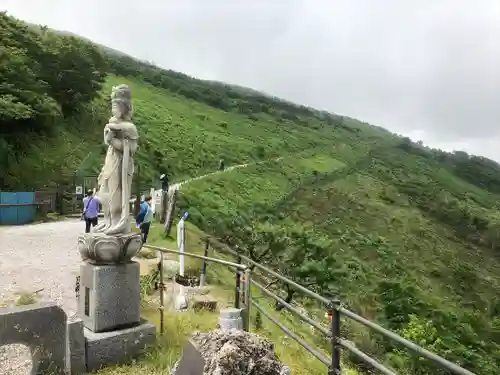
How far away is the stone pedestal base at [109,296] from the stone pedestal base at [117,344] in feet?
0.39

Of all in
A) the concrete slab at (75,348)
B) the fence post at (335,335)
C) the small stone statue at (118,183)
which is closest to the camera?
the fence post at (335,335)

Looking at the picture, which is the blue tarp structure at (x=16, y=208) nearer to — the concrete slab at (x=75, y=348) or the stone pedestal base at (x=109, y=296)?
the stone pedestal base at (x=109, y=296)

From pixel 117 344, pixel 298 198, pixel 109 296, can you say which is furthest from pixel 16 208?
pixel 298 198

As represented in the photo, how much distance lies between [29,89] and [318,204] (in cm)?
2062

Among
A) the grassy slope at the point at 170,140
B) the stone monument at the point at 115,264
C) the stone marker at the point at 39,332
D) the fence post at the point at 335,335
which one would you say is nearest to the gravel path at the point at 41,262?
the stone monument at the point at 115,264

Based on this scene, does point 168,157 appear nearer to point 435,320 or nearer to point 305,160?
point 305,160

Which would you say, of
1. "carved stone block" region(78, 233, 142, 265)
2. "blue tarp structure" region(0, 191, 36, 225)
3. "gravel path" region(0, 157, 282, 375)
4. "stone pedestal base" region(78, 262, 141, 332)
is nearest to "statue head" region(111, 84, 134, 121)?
"carved stone block" region(78, 233, 142, 265)

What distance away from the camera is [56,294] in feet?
31.1

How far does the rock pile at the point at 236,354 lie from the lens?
10.4ft

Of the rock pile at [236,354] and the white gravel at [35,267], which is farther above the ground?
the rock pile at [236,354]

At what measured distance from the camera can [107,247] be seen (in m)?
5.87

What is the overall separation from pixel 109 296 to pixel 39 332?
1.00 m

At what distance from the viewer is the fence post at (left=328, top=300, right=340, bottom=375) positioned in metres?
4.50

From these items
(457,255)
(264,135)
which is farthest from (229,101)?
(457,255)
